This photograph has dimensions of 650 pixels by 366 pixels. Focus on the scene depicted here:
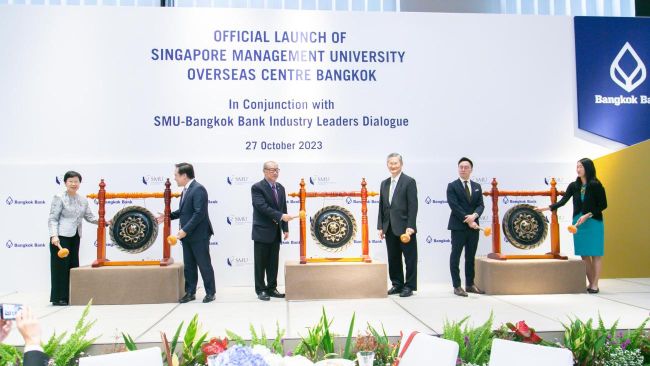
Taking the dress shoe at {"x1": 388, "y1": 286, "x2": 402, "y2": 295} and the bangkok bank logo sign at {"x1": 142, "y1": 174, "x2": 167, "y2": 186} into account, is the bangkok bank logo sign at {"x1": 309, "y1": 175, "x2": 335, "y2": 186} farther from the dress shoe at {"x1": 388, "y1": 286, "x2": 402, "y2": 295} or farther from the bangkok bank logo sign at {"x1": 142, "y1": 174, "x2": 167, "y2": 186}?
the bangkok bank logo sign at {"x1": 142, "y1": 174, "x2": 167, "y2": 186}

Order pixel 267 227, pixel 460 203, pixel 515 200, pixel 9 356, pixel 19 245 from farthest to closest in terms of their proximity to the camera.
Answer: pixel 515 200 → pixel 19 245 → pixel 460 203 → pixel 267 227 → pixel 9 356

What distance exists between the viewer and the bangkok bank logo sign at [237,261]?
615 cm

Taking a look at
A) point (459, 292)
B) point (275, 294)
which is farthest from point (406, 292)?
point (275, 294)

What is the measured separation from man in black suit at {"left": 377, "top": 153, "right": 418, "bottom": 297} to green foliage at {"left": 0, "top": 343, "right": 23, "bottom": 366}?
3.34m

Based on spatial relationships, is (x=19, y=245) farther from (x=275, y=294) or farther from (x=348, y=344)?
(x=348, y=344)

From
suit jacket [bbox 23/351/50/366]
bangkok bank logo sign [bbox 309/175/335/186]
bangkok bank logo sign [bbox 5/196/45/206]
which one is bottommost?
suit jacket [bbox 23/351/50/366]

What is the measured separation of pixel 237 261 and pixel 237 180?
92cm

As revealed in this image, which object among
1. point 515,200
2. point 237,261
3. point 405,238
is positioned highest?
point 515,200

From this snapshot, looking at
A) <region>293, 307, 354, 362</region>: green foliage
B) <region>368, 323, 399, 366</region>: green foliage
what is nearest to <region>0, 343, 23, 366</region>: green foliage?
<region>293, 307, 354, 362</region>: green foliage

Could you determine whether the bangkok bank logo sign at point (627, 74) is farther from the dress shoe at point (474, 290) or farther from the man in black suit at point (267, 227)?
the man in black suit at point (267, 227)

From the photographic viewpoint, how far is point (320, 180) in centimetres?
627

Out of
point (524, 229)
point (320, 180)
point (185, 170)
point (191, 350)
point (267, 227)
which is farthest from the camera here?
point (320, 180)

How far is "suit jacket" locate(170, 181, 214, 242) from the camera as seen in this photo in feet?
16.5

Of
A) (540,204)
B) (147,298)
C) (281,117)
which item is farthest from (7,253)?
(540,204)
